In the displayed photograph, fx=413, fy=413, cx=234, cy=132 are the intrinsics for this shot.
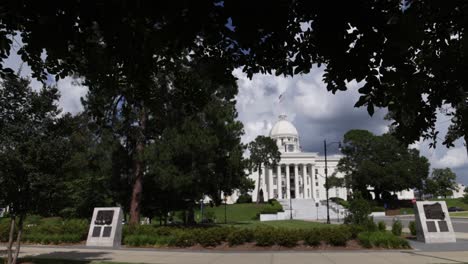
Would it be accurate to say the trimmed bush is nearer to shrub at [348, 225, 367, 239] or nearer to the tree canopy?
shrub at [348, 225, 367, 239]

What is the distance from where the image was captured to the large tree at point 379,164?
242ft

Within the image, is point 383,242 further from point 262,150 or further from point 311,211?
point 262,150

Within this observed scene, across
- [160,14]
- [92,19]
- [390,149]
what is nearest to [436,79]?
[160,14]

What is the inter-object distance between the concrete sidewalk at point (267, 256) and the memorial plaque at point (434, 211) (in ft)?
16.3

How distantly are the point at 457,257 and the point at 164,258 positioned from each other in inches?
423

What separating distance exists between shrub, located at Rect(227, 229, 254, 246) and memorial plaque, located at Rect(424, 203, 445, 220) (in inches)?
376

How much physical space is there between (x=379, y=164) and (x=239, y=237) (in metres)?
64.7

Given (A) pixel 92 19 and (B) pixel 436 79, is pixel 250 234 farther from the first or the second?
(A) pixel 92 19

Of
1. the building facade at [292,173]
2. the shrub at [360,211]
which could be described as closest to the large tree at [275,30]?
the shrub at [360,211]

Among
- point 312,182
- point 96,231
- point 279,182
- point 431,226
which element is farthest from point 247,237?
point 312,182

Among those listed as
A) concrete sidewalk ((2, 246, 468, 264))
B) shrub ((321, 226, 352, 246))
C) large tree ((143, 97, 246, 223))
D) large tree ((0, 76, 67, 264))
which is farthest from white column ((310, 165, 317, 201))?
large tree ((0, 76, 67, 264))

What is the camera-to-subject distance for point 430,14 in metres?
A: 3.90

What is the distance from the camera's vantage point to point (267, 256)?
16.1 m

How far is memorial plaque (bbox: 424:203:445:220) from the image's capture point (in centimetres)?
2133
